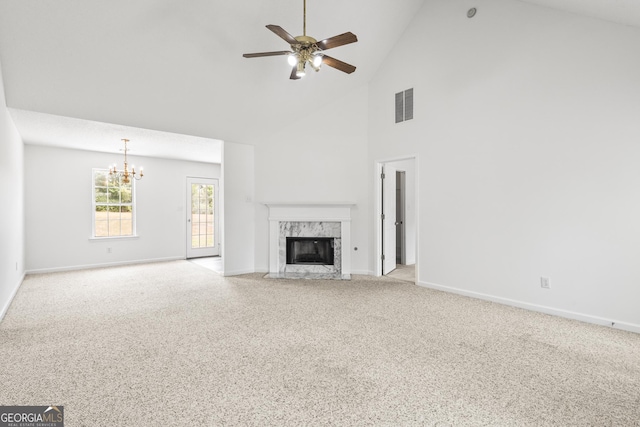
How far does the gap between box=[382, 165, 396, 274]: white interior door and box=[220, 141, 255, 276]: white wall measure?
2454mm

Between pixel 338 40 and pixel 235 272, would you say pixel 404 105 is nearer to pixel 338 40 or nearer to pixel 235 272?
pixel 338 40

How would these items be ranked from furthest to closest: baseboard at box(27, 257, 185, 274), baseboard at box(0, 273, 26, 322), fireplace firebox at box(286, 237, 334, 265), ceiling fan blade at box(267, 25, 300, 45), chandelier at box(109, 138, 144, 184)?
chandelier at box(109, 138, 144, 184) → baseboard at box(27, 257, 185, 274) → fireplace firebox at box(286, 237, 334, 265) → baseboard at box(0, 273, 26, 322) → ceiling fan blade at box(267, 25, 300, 45)

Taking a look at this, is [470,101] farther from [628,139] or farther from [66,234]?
[66,234]

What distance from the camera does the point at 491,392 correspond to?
1995mm

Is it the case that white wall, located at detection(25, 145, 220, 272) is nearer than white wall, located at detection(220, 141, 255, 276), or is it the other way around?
white wall, located at detection(220, 141, 255, 276)

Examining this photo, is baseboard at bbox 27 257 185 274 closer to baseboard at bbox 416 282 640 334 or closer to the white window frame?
the white window frame

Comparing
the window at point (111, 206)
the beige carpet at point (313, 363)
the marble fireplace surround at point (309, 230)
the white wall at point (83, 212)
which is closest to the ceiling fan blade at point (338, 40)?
the beige carpet at point (313, 363)

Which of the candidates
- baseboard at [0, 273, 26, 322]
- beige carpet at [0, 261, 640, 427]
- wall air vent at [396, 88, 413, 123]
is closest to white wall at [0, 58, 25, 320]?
baseboard at [0, 273, 26, 322]

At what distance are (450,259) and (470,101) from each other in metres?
2.24

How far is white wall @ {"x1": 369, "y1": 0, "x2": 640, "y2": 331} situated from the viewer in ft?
10.0

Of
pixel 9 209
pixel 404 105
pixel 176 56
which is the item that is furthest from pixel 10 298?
pixel 404 105

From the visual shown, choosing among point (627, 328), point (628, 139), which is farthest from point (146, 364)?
point (628, 139)

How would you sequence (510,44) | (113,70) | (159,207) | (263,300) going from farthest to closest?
(159,207) → (263,300) → (510,44) → (113,70)
